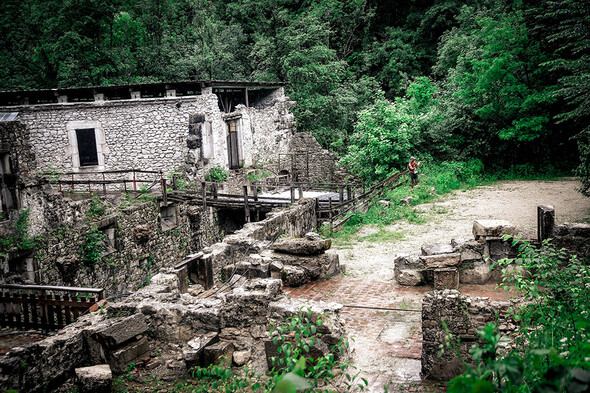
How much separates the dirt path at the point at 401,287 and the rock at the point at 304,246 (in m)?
0.71

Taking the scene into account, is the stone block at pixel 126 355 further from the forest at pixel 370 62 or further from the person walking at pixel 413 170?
the person walking at pixel 413 170

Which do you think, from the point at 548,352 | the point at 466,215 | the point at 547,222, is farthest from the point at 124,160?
the point at 548,352

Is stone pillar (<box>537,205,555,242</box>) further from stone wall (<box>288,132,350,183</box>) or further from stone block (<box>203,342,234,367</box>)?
stone wall (<box>288,132,350,183</box>)

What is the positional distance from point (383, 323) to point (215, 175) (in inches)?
558

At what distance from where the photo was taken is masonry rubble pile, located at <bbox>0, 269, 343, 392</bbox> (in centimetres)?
518

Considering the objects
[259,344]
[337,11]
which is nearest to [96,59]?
[337,11]

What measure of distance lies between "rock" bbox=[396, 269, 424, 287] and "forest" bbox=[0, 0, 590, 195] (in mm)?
6557

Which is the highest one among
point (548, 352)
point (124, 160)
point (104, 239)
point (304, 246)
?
point (124, 160)

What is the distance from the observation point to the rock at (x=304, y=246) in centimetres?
973

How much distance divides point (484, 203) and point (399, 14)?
Answer: 2312 cm

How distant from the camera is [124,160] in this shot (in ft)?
66.3

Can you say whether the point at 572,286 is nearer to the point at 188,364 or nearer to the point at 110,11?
the point at 188,364

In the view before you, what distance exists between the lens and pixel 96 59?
2692 centimetres

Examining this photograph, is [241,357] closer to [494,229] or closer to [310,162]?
[494,229]
